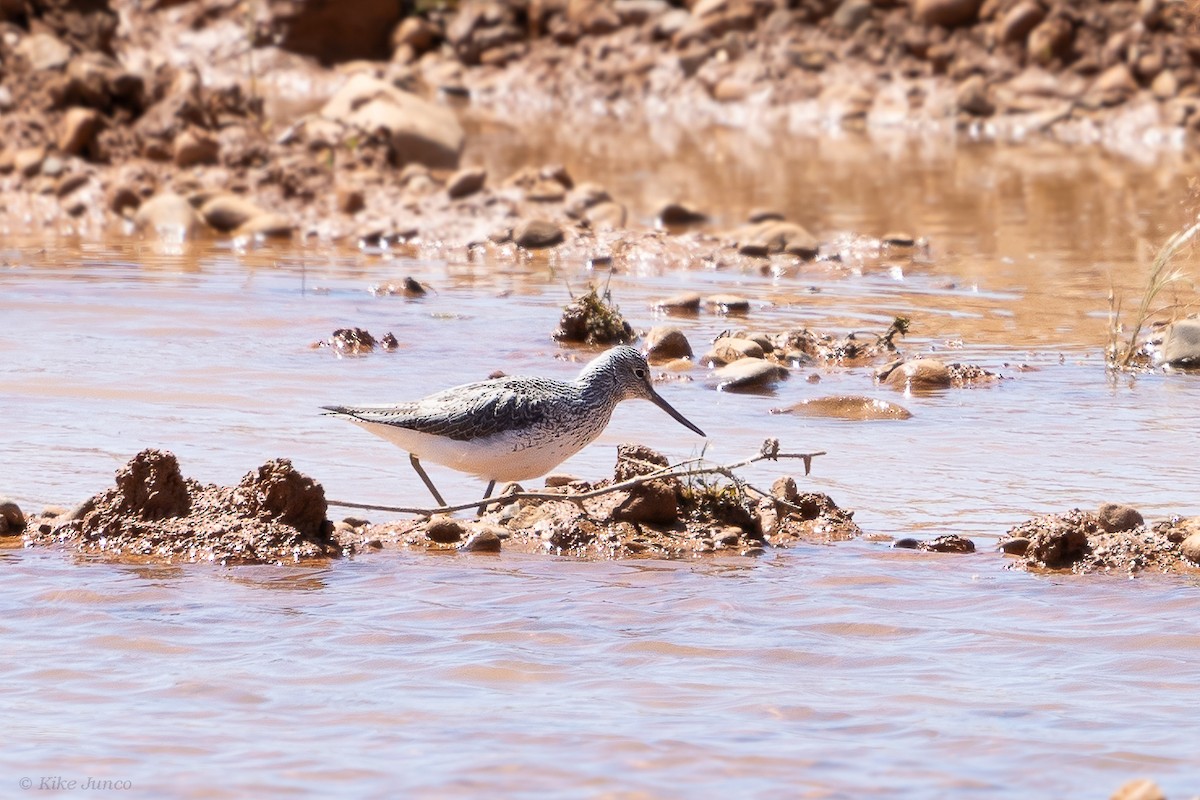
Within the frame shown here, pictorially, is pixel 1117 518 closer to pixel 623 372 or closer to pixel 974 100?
pixel 623 372

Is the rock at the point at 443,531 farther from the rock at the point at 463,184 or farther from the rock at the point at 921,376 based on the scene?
the rock at the point at 463,184

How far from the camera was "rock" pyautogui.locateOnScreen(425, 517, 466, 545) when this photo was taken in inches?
265

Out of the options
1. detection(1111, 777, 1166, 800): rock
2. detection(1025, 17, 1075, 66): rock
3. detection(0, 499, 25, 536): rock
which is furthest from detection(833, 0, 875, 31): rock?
detection(1111, 777, 1166, 800): rock

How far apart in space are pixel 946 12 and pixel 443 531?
2137 cm

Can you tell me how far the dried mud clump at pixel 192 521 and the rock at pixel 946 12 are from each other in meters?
21.6

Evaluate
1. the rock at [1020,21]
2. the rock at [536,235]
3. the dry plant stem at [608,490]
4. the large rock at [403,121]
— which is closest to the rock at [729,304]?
the rock at [536,235]

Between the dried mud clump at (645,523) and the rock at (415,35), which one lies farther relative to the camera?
the rock at (415,35)

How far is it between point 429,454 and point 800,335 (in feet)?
14.4

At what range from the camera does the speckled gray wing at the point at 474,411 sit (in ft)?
22.4

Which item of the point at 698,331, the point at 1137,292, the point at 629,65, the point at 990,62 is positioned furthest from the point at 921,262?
the point at 629,65

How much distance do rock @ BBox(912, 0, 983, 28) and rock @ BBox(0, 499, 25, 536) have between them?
71.8 feet

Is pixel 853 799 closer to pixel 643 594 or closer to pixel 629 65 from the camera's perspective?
pixel 643 594

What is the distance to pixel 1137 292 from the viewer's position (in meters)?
13.0

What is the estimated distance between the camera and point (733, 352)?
406 inches
